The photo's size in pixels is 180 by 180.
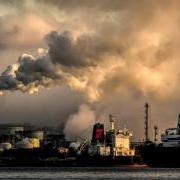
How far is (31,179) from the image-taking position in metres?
173

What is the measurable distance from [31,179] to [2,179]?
7.13 m

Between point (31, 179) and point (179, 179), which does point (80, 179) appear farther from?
point (179, 179)

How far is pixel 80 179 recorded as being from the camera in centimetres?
17175

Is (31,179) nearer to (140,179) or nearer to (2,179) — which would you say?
(2,179)

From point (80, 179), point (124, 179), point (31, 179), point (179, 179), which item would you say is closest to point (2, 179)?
point (31, 179)

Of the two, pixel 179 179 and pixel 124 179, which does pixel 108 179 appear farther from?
pixel 179 179

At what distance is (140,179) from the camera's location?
170125mm

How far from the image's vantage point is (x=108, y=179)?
554 feet

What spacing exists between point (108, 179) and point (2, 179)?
1028 inches

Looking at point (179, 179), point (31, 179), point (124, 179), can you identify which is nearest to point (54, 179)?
point (31, 179)

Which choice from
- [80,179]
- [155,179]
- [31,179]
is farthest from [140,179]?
[31,179]

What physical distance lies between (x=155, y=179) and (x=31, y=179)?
30.0m

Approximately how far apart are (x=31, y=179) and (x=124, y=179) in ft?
73.9

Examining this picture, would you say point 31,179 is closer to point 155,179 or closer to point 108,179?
point 108,179
